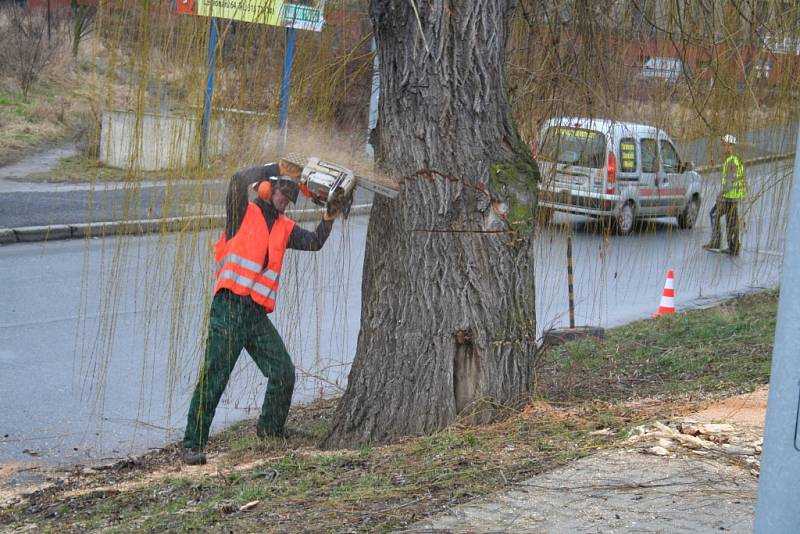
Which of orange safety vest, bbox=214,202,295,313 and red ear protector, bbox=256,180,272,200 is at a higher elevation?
red ear protector, bbox=256,180,272,200

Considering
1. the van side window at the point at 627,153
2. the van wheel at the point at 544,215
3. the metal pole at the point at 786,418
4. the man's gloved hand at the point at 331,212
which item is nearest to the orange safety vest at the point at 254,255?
the man's gloved hand at the point at 331,212

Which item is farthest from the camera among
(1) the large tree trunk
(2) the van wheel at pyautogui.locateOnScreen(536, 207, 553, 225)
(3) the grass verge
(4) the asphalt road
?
(2) the van wheel at pyautogui.locateOnScreen(536, 207, 553, 225)

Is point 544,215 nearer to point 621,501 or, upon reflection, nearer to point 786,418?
point 621,501

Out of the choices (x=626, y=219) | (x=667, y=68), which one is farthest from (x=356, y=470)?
(x=667, y=68)

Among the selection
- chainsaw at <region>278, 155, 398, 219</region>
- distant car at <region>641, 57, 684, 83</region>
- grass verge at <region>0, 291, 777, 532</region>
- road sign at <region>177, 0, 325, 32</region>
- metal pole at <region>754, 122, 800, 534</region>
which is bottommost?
grass verge at <region>0, 291, 777, 532</region>

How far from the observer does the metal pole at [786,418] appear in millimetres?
2488

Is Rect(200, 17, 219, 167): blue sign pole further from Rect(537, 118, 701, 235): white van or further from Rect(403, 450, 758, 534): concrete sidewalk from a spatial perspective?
Rect(537, 118, 701, 235): white van

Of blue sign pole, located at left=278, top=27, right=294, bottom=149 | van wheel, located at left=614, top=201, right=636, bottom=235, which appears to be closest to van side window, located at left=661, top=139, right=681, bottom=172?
van wheel, located at left=614, top=201, right=636, bottom=235

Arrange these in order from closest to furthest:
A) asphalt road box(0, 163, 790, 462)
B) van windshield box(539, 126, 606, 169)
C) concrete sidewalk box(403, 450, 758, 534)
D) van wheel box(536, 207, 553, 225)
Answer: concrete sidewalk box(403, 450, 758, 534), asphalt road box(0, 163, 790, 462), van windshield box(539, 126, 606, 169), van wheel box(536, 207, 553, 225)

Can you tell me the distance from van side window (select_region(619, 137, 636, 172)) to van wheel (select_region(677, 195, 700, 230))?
1.31 ft

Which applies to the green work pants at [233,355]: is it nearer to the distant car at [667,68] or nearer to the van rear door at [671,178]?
the van rear door at [671,178]

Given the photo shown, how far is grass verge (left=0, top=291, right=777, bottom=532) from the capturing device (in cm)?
423

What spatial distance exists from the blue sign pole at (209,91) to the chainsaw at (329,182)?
743 millimetres

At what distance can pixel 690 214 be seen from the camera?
6.06m
